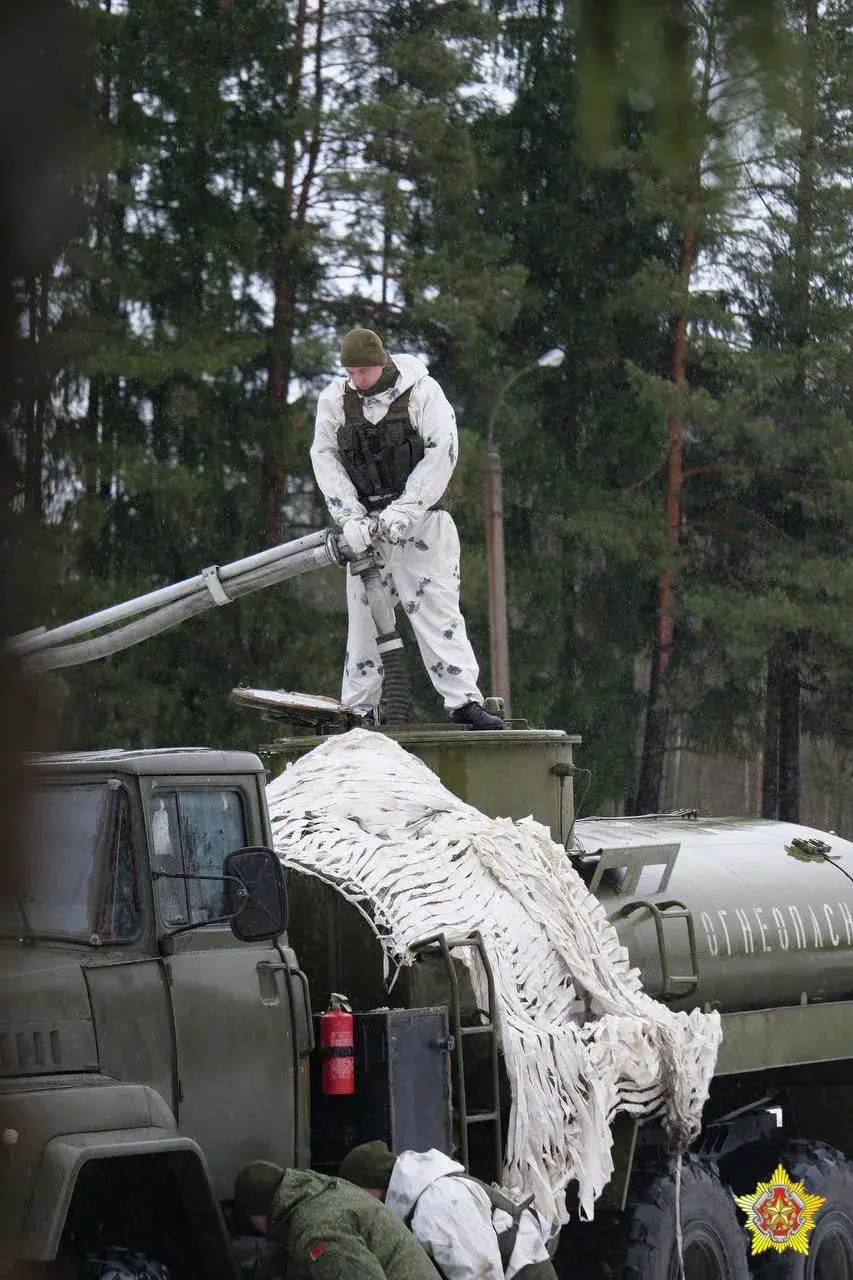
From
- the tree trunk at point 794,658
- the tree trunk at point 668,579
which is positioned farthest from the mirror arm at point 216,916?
the tree trunk at point 668,579

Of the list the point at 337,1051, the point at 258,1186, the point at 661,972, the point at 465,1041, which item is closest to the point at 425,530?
the point at 661,972

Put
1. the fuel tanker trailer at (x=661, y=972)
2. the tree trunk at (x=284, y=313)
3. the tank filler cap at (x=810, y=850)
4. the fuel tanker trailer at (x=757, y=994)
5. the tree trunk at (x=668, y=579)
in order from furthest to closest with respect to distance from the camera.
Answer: the tree trunk at (x=668, y=579) < the tree trunk at (x=284, y=313) < the tank filler cap at (x=810, y=850) < the fuel tanker trailer at (x=757, y=994) < the fuel tanker trailer at (x=661, y=972)

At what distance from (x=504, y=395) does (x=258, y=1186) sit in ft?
68.6

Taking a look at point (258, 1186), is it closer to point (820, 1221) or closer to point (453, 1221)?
point (453, 1221)

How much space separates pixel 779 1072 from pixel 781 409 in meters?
19.6

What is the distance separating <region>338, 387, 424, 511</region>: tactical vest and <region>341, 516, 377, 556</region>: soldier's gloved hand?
0.91 feet

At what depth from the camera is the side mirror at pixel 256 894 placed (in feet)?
18.4

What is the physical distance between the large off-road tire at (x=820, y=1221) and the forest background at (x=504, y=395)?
7463mm

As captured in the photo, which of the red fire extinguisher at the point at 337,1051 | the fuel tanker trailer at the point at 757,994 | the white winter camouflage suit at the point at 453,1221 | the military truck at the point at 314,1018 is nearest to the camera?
the military truck at the point at 314,1018

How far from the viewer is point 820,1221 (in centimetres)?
866

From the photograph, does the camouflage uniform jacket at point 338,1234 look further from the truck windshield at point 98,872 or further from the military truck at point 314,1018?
the truck windshield at point 98,872

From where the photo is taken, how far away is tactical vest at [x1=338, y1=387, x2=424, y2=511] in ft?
27.8

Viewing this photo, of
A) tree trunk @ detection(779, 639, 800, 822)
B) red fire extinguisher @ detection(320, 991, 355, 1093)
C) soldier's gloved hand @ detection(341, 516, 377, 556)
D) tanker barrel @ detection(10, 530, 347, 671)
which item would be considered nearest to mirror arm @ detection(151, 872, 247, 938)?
red fire extinguisher @ detection(320, 991, 355, 1093)

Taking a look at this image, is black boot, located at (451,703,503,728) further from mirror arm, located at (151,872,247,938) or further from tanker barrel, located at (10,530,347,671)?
mirror arm, located at (151,872,247,938)
